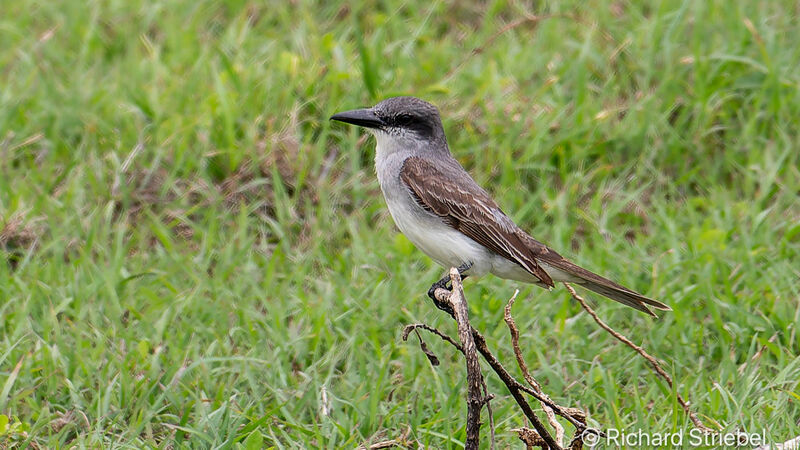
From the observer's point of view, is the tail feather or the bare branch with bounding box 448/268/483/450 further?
the tail feather

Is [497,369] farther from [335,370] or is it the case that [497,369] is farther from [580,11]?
[580,11]

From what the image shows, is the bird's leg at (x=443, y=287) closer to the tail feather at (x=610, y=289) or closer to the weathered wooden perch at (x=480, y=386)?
the weathered wooden perch at (x=480, y=386)

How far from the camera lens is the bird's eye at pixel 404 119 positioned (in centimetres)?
541

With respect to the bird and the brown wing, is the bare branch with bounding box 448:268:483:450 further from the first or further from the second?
the brown wing

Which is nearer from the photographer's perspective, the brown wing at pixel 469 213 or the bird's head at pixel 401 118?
the brown wing at pixel 469 213

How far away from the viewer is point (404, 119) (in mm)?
5426

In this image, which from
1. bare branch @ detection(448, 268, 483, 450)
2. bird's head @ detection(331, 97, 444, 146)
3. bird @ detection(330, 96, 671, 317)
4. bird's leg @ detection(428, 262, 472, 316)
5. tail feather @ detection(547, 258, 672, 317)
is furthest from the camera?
bird's head @ detection(331, 97, 444, 146)

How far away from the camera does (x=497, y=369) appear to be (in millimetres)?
3971

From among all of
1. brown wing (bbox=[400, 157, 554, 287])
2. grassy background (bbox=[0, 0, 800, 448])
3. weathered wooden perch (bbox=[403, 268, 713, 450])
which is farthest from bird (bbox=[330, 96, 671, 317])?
weathered wooden perch (bbox=[403, 268, 713, 450])

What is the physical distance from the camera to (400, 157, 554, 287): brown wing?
16.6 feet

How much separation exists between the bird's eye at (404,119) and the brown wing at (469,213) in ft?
0.76

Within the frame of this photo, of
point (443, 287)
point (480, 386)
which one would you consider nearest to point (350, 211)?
point (443, 287)

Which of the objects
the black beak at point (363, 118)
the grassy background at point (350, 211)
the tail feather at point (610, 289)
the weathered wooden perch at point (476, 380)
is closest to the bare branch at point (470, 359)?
the weathered wooden perch at point (476, 380)

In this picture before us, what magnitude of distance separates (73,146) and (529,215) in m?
3.00
